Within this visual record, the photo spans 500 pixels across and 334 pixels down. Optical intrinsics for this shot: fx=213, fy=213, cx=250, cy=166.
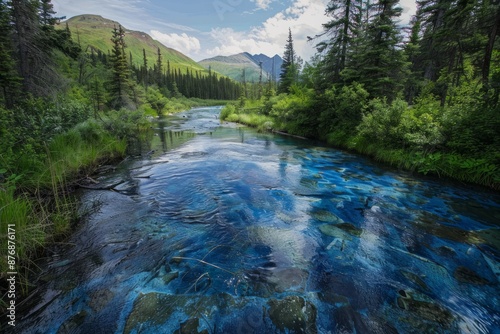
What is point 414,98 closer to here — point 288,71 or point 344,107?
point 344,107

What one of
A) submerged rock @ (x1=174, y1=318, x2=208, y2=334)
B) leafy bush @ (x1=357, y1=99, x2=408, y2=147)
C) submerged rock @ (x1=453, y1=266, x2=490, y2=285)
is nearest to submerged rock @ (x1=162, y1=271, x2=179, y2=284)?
submerged rock @ (x1=174, y1=318, x2=208, y2=334)

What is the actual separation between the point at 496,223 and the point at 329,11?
17643mm

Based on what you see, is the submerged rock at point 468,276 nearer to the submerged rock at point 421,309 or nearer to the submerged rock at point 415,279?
the submerged rock at point 415,279

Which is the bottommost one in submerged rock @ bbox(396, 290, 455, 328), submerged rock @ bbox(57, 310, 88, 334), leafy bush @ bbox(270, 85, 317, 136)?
submerged rock @ bbox(57, 310, 88, 334)

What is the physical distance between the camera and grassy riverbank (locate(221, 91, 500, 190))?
7.56 m

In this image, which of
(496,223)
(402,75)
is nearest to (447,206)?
(496,223)

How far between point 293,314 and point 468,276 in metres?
3.34

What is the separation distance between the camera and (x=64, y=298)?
306 centimetres

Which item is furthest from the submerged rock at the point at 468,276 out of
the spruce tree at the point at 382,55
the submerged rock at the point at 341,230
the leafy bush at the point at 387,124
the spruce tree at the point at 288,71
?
the spruce tree at the point at 288,71

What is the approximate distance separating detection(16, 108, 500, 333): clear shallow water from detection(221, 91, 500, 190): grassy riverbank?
1.19 meters

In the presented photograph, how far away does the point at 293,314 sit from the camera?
9.80 feet

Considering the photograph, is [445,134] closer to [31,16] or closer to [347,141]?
[347,141]

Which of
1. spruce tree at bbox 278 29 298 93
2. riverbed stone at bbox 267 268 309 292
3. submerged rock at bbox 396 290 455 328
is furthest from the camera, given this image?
spruce tree at bbox 278 29 298 93

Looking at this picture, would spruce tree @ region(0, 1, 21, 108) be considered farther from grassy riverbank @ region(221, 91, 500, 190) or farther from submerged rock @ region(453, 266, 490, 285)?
grassy riverbank @ region(221, 91, 500, 190)
